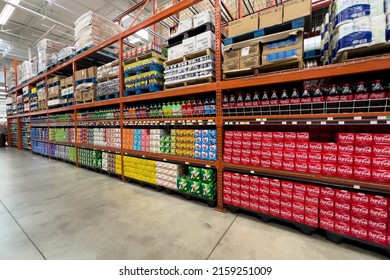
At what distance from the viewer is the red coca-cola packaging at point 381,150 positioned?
5.73 ft

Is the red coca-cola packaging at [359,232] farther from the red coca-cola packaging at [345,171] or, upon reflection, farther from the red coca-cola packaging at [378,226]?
the red coca-cola packaging at [345,171]

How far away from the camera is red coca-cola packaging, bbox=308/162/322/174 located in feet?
6.79

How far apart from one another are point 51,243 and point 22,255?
0.24 m

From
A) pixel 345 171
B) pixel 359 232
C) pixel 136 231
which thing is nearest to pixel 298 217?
pixel 359 232

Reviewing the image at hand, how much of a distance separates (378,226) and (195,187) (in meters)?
2.24

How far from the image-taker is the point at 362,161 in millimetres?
1860

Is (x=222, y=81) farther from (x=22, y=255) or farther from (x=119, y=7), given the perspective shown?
(x=119, y=7)

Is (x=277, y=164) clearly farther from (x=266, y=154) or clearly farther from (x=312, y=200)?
(x=312, y=200)

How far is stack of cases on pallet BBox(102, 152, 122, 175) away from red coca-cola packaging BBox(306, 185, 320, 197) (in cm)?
390

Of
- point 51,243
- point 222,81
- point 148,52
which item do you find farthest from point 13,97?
point 222,81

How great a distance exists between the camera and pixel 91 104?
4867 mm

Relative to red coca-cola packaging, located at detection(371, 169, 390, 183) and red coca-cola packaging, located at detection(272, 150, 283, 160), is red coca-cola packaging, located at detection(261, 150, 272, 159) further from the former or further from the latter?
red coca-cola packaging, located at detection(371, 169, 390, 183)

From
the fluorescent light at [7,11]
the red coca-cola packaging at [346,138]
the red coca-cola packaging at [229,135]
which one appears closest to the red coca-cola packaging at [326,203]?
the red coca-cola packaging at [346,138]

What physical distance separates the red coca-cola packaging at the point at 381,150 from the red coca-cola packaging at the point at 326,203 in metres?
0.67
